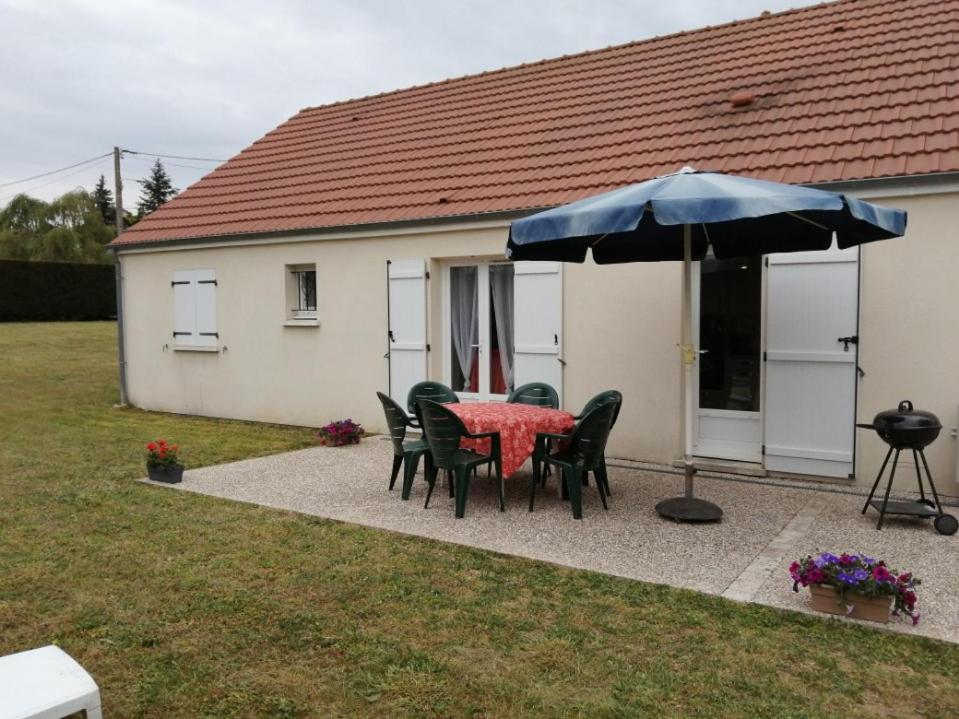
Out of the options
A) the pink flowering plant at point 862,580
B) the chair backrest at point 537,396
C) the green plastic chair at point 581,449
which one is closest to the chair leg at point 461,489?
the green plastic chair at point 581,449

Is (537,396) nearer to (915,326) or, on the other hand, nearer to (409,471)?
(409,471)

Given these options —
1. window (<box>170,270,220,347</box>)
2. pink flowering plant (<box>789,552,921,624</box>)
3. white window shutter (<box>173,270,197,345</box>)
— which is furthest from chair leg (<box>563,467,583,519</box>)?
white window shutter (<box>173,270,197,345</box>)

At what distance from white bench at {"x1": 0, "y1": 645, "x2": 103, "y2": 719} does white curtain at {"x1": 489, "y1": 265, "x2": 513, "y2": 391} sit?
6.75 m

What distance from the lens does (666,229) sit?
643 centimetres

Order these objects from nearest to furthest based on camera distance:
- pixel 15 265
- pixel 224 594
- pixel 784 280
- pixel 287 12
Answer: pixel 224 594 → pixel 784 280 → pixel 287 12 → pixel 15 265

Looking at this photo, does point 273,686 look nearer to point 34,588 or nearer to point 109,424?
point 34,588

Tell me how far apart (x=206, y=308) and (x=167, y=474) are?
16.8ft

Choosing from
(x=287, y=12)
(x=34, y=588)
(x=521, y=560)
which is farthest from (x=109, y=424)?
(x=521, y=560)

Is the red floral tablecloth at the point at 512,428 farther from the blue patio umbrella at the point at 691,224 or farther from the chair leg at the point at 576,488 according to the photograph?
the blue patio umbrella at the point at 691,224

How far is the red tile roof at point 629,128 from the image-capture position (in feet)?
24.7

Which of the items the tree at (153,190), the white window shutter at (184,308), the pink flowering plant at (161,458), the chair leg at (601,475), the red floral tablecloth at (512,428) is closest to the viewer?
the red floral tablecloth at (512,428)

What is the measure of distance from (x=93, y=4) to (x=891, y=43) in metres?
8.97

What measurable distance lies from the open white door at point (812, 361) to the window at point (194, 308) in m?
8.09

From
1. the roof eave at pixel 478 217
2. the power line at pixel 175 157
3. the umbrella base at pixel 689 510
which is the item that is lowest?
the umbrella base at pixel 689 510
